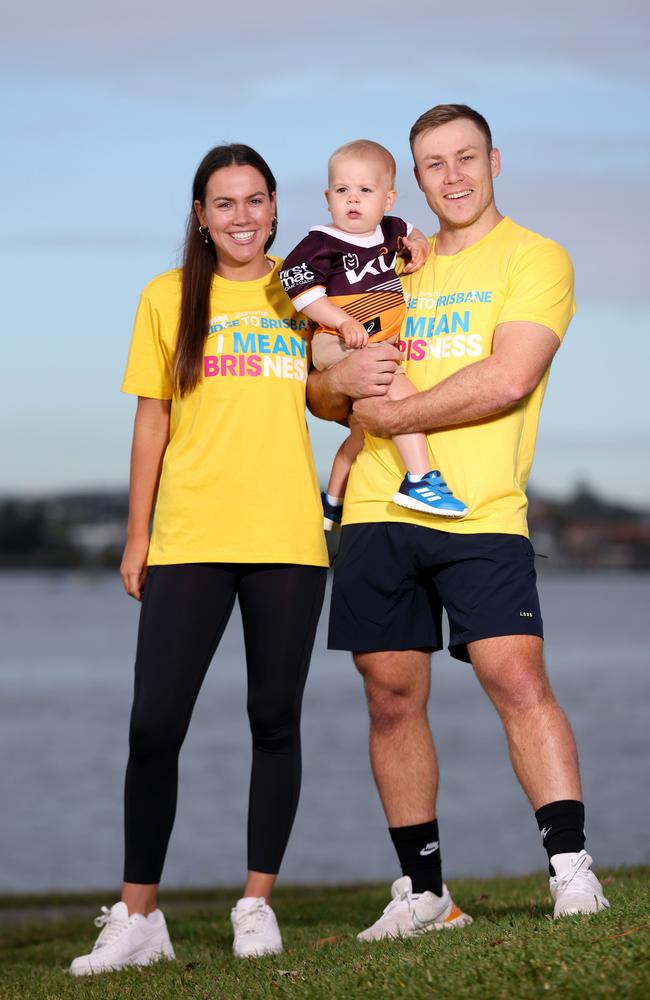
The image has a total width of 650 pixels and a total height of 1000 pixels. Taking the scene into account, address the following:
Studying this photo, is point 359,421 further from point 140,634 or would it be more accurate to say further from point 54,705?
point 54,705

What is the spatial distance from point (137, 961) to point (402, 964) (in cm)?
121

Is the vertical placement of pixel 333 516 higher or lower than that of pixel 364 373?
lower

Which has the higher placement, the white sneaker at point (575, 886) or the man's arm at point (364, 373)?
the man's arm at point (364, 373)

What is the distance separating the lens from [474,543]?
13.2 ft

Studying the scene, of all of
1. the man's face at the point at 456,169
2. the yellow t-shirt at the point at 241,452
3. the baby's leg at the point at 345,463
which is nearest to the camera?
the man's face at the point at 456,169

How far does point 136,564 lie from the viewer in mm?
4473

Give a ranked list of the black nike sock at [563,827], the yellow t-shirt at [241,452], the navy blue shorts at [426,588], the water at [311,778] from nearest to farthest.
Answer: the black nike sock at [563,827] → the navy blue shorts at [426,588] → the yellow t-shirt at [241,452] → the water at [311,778]

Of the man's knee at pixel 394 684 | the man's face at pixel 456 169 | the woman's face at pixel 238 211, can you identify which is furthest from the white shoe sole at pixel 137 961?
the man's face at pixel 456 169

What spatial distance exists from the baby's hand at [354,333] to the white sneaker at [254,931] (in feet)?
5.78

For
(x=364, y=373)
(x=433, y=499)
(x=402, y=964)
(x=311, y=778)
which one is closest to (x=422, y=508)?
(x=433, y=499)

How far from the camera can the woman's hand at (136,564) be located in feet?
14.7

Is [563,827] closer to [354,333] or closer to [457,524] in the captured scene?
[457,524]

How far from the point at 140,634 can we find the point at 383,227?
1.49m

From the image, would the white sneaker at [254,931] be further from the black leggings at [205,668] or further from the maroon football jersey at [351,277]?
the maroon football jersey at [351,277]
